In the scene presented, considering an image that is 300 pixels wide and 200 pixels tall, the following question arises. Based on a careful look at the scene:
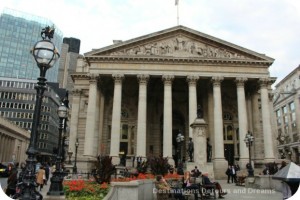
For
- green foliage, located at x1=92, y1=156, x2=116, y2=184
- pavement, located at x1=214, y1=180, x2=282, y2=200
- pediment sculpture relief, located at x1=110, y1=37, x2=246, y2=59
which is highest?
pediment sculpture relief, located at x1=110, y1=37, x2=246, y2=59

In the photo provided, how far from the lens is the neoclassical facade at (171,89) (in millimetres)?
37469

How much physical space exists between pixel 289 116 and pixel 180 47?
50.3 m

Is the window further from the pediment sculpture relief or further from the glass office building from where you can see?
the glass office building

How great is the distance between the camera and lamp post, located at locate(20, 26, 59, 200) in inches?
291

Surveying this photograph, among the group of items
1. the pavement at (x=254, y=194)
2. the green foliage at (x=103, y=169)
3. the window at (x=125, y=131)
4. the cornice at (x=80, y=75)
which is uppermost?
the cornice at (x=80, y=75)

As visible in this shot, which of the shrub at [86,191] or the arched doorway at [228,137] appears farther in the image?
the arched doorway at [228,137]

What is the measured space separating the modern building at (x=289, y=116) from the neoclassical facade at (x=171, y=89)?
31.5m

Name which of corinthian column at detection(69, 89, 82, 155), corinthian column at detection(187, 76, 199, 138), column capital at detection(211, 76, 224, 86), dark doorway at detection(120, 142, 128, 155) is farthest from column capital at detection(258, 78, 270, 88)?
corinthian column at detection(69, 89, 82, 155)

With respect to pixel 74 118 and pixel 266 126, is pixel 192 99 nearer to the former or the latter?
pixel 266 126

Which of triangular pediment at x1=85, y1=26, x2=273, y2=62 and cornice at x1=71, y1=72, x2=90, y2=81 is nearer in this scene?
triangular pediment at x1=85, y1=26, x2=273, y2=62

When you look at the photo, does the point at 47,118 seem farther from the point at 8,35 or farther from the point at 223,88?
the point at 223,88

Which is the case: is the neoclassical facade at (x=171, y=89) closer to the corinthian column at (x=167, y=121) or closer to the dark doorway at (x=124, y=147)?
the dark doorway at (x=124, y=147)

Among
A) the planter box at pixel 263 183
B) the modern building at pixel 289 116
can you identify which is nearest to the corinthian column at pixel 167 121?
the planter box at pixel 263 183

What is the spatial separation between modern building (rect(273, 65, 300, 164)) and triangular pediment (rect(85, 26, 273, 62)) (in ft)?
110
